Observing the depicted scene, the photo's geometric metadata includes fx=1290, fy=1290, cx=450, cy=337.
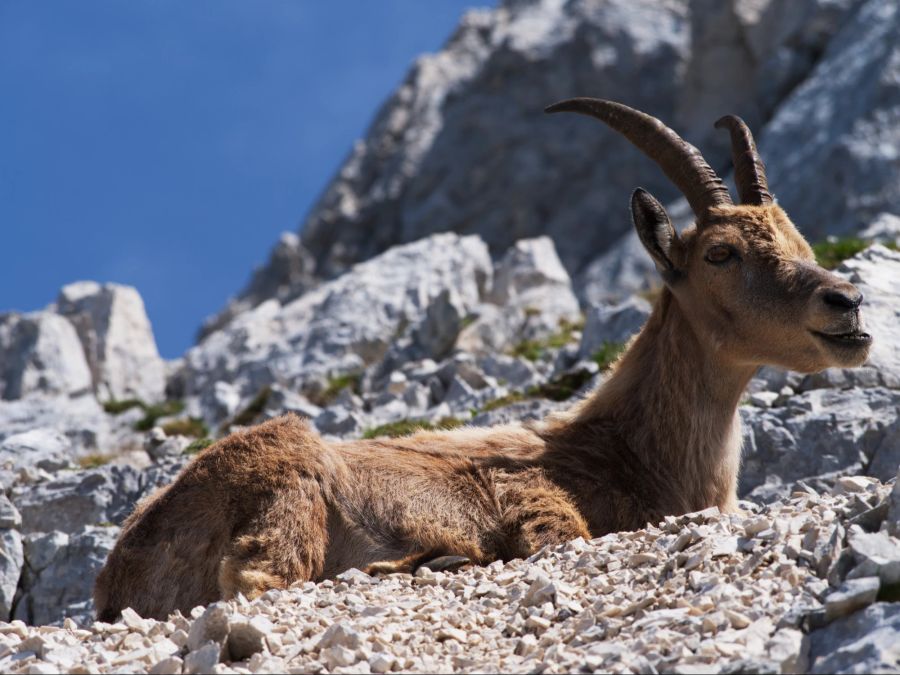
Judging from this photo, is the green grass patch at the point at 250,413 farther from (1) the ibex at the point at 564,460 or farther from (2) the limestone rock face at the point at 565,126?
(2) the limestone rock face at the point at 565,126

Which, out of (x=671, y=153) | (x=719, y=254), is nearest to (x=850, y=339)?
(x=719, y=254)

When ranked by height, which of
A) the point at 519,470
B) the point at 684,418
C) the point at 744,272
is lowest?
the point at 519,470

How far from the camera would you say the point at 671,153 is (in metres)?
10.1

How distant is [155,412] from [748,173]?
1437 centimetres

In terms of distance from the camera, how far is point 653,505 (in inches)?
363

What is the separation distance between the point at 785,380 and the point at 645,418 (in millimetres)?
3451

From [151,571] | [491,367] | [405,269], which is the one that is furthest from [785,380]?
[405,269]

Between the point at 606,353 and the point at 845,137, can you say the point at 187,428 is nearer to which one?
the point at 606,353

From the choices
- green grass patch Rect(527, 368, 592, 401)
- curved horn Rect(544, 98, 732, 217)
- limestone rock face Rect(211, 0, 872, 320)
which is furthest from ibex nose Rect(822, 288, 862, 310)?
limestone rock face Rect(211, 0, 872, 320)

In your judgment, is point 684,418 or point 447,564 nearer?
point 447,564

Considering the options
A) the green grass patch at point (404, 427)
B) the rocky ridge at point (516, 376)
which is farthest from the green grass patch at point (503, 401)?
the green grass patch at point (404, 427)

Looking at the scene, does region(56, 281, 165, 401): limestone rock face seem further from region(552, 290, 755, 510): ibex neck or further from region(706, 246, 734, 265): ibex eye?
region(706, 246, 734, 265): ibex eye

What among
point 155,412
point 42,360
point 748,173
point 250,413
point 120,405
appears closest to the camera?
point 748,173

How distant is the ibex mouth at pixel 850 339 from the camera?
8.65m
